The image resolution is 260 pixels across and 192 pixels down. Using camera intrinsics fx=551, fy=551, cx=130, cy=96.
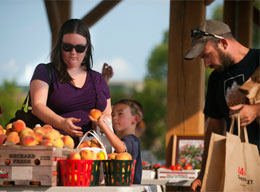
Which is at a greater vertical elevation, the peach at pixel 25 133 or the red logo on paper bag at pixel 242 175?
the peach at pixel 25 133

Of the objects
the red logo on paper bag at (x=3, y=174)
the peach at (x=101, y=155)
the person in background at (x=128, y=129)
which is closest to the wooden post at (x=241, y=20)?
the person in background at (x=128, y=129)

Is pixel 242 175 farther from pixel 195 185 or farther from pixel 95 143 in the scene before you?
pixel 95 143

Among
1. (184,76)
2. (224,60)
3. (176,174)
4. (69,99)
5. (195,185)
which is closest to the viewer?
(69,99)

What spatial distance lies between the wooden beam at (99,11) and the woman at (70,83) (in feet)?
13.4

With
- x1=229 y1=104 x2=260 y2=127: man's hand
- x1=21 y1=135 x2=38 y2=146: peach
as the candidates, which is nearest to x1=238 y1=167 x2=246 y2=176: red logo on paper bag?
x1=229 y1=104 x2=260 y2=127: man's hand

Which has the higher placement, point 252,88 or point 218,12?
point 218,12

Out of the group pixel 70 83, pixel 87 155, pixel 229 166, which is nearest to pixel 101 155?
pixel 87 155

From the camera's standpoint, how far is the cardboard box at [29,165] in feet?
7.97

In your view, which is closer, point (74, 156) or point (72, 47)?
point (74, 156)

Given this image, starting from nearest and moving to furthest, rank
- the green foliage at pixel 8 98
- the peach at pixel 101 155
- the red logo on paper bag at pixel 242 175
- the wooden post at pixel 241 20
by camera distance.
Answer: the peach at pixel 101 155 → the red logo on paper bag at pixel 242 175 → the wooden post at pixel 241 20 → the green foliage at pixel 8 98

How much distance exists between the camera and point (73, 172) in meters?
2.49

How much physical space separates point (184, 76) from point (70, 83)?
2698 mm

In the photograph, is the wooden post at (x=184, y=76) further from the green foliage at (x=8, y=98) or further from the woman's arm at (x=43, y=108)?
the green foliage at (x=8, y=98)

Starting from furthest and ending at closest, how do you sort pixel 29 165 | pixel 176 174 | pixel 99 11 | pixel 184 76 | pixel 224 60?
pixel 99 11, pixel 184 76, pixel 176 174, pixel 224 60, pixel 29 165
